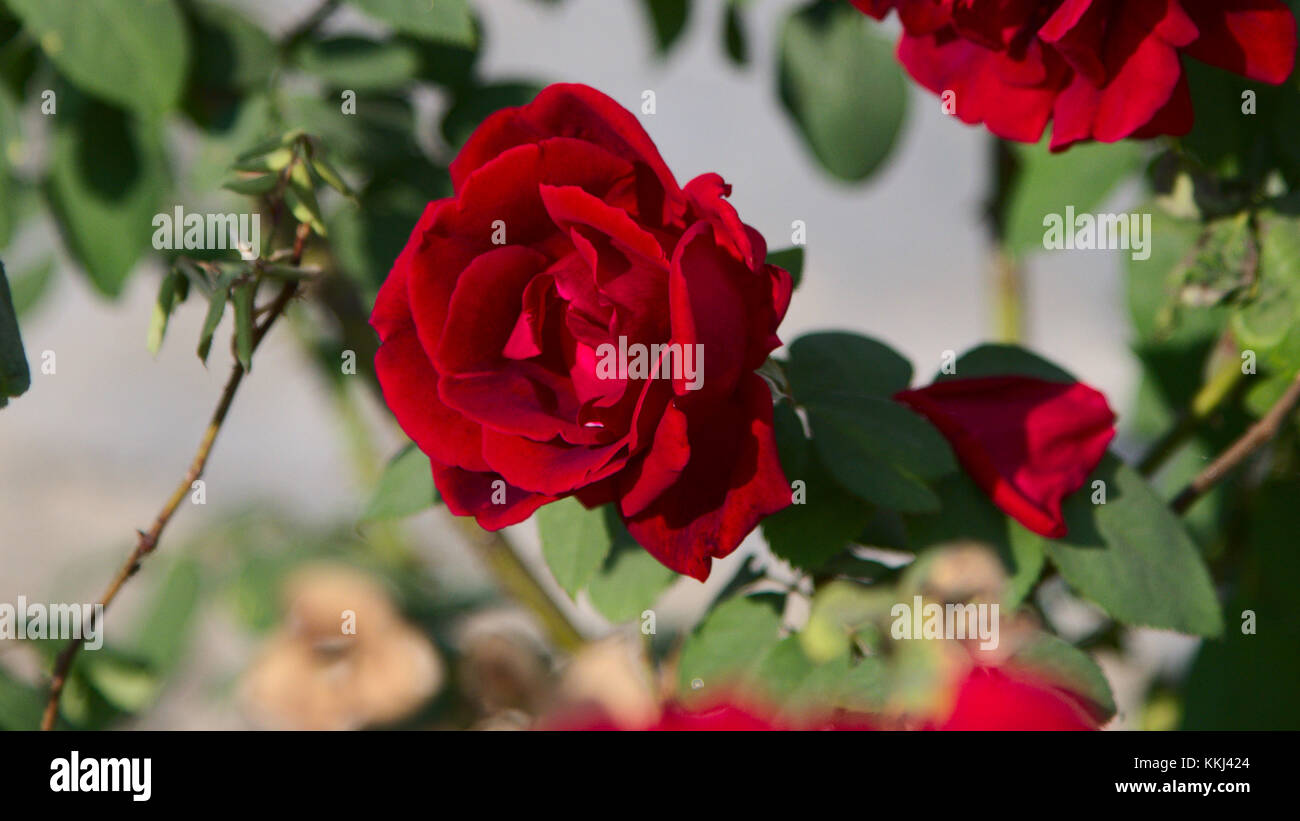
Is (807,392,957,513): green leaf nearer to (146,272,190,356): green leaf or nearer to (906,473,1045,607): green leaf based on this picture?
(906,473,1045,607): green leaf

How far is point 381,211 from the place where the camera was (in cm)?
57

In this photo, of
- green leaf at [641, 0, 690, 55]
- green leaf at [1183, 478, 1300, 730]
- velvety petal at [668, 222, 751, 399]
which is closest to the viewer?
velvety petal at [668, 222, 751, 399]

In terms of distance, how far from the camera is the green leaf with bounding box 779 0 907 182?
0.62 m

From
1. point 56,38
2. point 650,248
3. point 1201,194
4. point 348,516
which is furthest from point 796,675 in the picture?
point 348,516

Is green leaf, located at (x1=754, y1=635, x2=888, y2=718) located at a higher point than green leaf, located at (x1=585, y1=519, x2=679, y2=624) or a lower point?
lower

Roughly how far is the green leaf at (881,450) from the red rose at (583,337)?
0.22ft

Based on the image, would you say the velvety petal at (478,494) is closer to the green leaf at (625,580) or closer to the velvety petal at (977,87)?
the green leaf at (625,580)

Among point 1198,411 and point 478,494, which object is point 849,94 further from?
point 478,494

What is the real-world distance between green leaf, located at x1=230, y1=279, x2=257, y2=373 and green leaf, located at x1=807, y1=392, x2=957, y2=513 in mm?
185

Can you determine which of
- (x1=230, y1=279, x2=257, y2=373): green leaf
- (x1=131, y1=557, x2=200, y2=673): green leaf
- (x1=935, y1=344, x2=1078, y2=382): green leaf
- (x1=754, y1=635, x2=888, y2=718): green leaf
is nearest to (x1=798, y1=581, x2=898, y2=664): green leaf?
(x1=754, y1=635, x2=888, y2=718): green leaf

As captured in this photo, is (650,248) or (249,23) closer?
(650,248)

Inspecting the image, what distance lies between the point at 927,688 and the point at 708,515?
86 millimetres

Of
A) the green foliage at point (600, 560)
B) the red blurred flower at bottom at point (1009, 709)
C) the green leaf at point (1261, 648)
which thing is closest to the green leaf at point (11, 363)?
the green foliage at point (600, 560)

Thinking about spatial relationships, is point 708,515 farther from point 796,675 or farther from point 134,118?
point 134,118
